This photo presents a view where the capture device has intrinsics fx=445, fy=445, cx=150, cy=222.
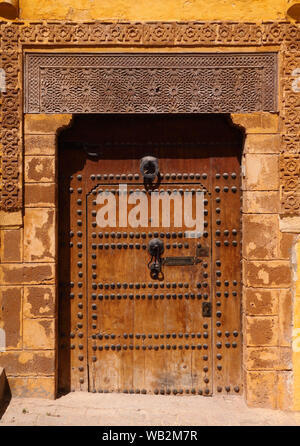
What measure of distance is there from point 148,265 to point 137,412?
1.09m

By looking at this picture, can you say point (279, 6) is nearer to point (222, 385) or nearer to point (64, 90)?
point (64, 90)

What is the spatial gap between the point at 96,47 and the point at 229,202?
1.57m

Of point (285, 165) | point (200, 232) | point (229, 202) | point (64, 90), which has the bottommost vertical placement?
point (200, 232)

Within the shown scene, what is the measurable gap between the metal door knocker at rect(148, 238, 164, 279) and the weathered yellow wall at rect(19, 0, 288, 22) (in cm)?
170

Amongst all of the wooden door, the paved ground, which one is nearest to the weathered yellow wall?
the wooden door

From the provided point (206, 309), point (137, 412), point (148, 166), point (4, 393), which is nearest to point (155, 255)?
point (206, 309)

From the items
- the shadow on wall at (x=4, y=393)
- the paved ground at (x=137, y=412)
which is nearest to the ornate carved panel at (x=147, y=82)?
the shadow on wall at (x=4, y=393)

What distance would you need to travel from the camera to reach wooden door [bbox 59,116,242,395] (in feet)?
11.6

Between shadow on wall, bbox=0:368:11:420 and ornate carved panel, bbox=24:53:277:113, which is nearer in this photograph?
shadow on wall, bbox=0:368:11:420

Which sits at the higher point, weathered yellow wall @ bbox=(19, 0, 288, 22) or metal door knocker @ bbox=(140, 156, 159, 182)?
weathered yellow wall @ bbox=(19, 0, 288, 22)

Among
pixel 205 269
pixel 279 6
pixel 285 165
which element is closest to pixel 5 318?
pixel 205 269

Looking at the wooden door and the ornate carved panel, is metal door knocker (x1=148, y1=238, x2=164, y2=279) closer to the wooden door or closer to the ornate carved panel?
the wooden door

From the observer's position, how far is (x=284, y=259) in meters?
3.35

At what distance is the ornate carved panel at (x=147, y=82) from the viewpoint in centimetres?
336
